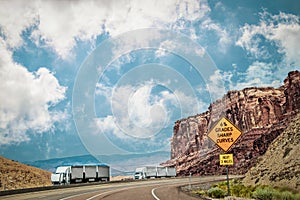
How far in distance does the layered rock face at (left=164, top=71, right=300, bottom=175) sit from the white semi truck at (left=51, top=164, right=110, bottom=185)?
3891 centimetres

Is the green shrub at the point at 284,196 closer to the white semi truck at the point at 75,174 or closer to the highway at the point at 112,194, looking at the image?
the highway at the point at 112,194

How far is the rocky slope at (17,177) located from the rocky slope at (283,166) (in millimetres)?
49124

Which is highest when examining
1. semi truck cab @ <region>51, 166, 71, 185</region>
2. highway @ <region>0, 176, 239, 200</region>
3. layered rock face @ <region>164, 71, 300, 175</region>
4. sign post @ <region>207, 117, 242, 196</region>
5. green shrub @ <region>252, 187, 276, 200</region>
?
layered rock face @ <region>164, 71, 300, 175</region>

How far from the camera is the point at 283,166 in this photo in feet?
60.4

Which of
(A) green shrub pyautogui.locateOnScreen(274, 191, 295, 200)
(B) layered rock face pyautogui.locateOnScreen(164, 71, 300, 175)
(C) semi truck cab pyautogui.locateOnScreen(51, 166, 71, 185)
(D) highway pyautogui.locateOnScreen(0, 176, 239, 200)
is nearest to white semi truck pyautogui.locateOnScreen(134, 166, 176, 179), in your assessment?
(B) layered rock face pyautogui.locateOnScreen(164, 71, 300, 175)

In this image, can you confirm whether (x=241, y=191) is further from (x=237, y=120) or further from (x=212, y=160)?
(x=237, y=120)

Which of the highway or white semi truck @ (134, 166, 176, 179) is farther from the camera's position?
white semi truck @ (134, 166, 176, 179)

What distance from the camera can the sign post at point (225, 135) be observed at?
579 inches

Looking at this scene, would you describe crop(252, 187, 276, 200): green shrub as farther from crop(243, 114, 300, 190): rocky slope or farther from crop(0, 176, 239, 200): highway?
crop(0, 176, 239, 200): highway

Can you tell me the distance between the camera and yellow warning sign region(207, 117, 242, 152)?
14.7 metres

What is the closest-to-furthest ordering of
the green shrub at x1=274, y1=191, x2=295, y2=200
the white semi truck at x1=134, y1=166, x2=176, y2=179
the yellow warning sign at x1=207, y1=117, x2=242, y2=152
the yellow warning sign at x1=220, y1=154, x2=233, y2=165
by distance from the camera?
the green shrub at x1=274, y1=191, x2=295, y2=200
the yellow warning sign at x1=220, y1=154, x2=233, y2=165
the yellow warning sign at x1=207, y1=117, x2=242, y2=152
the white semi truck at x1=134, y1=166, x2=176, y2=179

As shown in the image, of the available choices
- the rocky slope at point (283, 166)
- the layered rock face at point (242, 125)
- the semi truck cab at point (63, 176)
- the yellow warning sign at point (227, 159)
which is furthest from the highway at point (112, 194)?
the layered rock face at point (242, 125)

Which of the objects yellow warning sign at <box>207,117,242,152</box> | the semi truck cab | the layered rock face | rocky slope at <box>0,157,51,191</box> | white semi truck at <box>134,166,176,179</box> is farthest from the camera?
the layered rock face

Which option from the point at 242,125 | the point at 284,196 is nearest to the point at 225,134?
the point at 284,196
